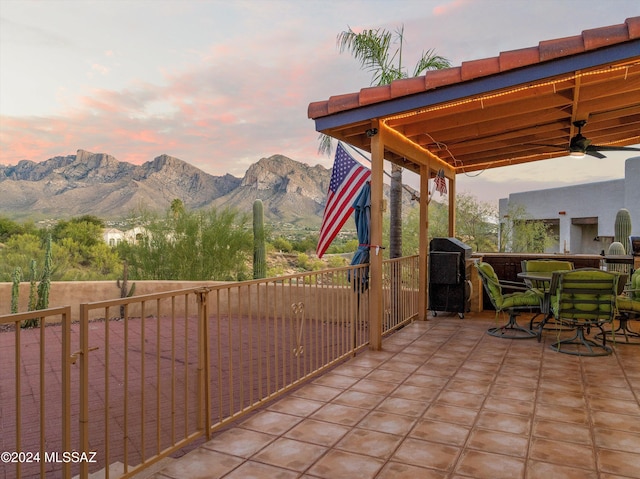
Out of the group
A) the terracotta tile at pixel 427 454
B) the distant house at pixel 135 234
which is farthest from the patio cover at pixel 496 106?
the distant house at pixel 135 234

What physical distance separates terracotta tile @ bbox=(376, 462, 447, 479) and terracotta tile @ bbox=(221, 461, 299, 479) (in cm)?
46

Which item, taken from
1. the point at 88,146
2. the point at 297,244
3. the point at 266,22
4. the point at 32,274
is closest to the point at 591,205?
the point at 297,244

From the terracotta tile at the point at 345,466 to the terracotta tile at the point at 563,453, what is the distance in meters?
0.90

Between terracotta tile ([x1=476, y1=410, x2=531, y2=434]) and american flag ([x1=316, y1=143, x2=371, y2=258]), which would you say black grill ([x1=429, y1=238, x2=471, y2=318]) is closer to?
american flag ([x1=316, y1=143, x2=371, y2=258])

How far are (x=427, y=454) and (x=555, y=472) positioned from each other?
637 mm

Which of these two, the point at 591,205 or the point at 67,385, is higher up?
the point at 591,205

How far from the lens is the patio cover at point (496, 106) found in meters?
3.60

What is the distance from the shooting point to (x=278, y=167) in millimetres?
34125

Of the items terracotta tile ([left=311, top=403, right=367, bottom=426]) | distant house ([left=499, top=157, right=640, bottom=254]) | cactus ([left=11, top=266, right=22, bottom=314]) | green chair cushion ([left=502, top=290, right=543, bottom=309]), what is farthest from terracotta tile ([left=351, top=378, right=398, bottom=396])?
distant house ([left=499, top=157, right=640, bottom=254])

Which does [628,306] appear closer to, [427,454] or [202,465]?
[427,454]

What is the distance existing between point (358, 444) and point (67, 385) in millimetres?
1604

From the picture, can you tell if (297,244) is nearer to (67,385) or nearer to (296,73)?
(296,73)

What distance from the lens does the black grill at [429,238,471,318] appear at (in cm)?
666

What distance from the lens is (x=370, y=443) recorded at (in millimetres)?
2629
